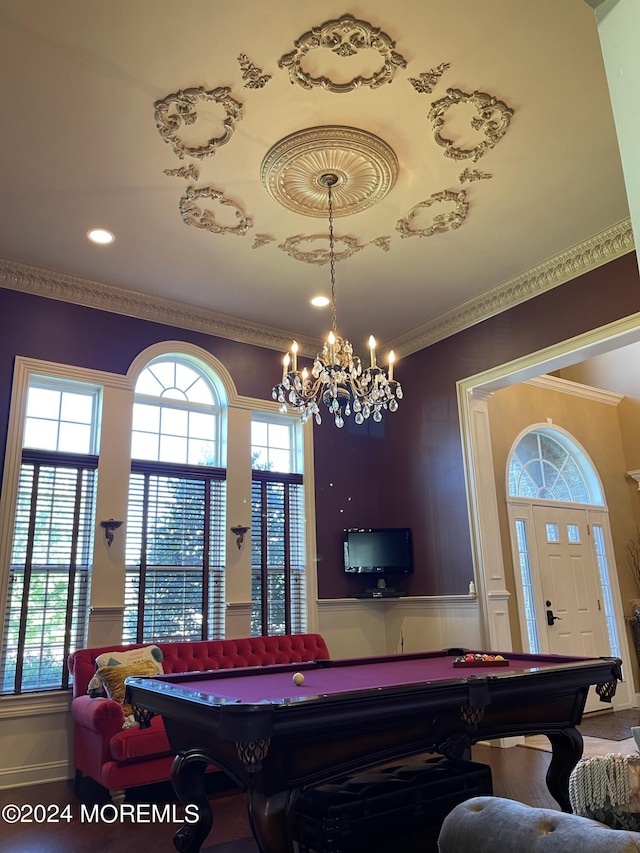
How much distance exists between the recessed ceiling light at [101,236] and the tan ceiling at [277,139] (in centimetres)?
6

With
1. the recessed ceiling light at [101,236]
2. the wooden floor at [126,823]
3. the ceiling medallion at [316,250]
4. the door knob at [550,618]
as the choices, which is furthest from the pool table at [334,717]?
the recessed ceiling light at [101,236]

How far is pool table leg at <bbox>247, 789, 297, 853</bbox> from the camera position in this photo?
2287 mm

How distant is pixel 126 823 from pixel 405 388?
4656mm

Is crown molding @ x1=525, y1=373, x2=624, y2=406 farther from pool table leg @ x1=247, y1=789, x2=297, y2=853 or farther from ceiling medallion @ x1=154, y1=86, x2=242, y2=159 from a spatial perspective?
pool table leg @ x1=247, y1=789, x2=297, y2=853

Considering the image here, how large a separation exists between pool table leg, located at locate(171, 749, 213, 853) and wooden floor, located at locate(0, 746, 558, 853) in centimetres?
42

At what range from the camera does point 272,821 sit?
2.32 meters

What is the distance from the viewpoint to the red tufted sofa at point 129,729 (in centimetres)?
390

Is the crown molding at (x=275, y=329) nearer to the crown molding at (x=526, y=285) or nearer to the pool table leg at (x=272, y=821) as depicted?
the crown molding at (x=526, y=285)

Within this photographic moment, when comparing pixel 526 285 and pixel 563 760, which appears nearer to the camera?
pixel 563 760

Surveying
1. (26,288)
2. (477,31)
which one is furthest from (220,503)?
(477,31)

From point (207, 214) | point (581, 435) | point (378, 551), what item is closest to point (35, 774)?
point (378, 551)

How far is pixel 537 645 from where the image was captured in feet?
21.1

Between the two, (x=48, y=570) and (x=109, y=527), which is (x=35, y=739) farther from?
(x=109, y=527)

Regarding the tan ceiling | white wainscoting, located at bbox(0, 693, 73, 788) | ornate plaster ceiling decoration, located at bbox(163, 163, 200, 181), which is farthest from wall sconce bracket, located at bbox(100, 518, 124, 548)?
ornate plaster ceiling decoration, located at bbox(163, 163, 200, 181)
